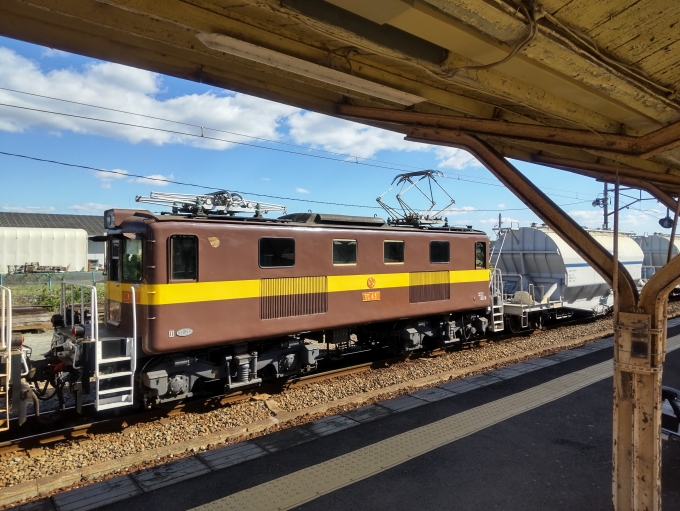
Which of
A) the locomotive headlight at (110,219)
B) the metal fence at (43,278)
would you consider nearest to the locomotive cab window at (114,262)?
the locomotive headlight at (110,219)

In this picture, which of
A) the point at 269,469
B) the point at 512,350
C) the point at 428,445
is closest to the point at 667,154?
the point at 428,445

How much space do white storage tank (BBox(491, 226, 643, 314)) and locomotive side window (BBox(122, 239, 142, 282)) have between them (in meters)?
12.7

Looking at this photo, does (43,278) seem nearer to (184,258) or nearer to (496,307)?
(184,258)

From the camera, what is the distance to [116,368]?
7.18 metres

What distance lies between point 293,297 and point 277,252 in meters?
0.89

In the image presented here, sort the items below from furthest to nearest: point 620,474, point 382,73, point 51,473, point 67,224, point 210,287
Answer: point 67,224 → point 210,287 → point 51,473 → point 620,474 → point 382,73

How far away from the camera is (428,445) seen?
5.92 meters

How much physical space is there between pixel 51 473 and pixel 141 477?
1.37 meters

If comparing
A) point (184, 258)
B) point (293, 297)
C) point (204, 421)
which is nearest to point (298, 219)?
point (293, 297)

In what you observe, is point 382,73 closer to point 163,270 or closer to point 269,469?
point 269,469

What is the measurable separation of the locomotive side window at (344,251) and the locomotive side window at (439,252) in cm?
256

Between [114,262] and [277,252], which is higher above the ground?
[277,252]

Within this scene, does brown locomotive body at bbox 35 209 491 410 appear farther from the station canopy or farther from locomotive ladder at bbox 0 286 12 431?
the station canopy

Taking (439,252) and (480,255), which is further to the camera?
(480,255)
